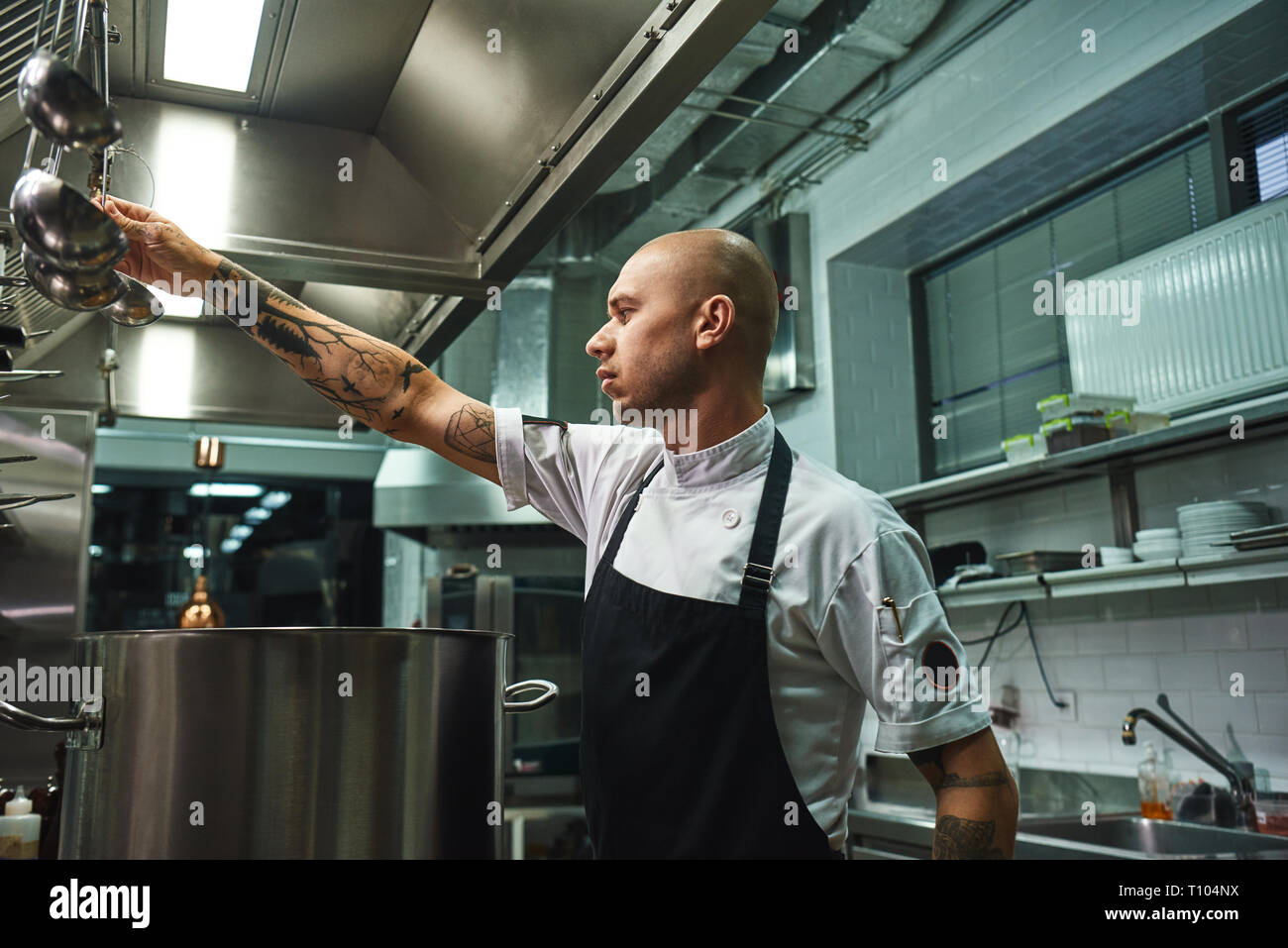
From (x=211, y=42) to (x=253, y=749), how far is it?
105 centimetres

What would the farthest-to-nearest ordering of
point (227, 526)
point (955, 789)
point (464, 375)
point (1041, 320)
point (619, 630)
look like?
1. point (227, 526)
2. point (464, 375)
3. point (1041, 320)
4. point (619, 630)
5. point (955, 789)

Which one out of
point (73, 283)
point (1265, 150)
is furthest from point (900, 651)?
point (1265, 150)

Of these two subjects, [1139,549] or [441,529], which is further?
[441,529]

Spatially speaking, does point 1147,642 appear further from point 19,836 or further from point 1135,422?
point 19,836

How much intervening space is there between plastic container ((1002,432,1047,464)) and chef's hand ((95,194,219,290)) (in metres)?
2.90

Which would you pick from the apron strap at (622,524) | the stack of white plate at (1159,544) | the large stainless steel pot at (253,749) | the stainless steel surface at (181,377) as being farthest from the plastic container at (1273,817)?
the stainless steel surface at (181,377)

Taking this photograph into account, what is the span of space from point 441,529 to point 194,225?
3.68m

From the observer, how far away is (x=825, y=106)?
4.53 metres

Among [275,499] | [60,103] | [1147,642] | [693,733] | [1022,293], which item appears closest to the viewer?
[60,103]

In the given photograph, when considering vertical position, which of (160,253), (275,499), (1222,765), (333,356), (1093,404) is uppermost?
(275,499)

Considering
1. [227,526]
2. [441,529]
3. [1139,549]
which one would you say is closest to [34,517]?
[441,529]

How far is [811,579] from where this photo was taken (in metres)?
1.17
